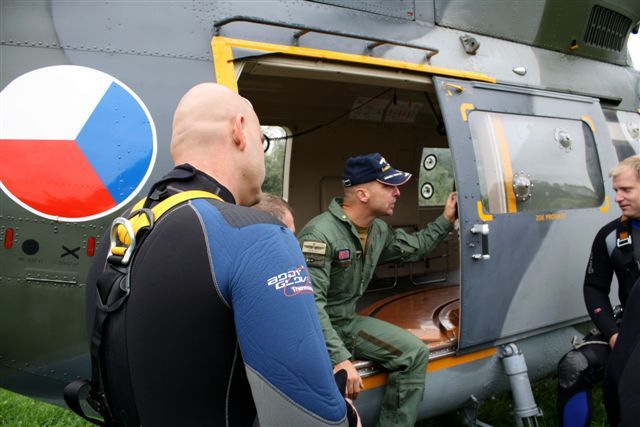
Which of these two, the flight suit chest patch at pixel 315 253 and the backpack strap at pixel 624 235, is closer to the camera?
the flight suit chest patch at pixel 315 253

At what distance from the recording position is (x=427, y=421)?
4.22m

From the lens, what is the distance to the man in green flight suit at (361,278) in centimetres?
277

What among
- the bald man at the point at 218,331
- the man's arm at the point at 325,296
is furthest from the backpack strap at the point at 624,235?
the bald man at the point at 218,331

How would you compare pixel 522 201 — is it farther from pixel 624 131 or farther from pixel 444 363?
pixel 624 131

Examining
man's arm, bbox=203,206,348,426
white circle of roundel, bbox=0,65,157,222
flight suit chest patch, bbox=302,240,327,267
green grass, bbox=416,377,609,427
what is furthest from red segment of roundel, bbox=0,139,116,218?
green grass, bbox=416,377,609,427

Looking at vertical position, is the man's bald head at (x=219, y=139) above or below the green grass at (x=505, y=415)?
above

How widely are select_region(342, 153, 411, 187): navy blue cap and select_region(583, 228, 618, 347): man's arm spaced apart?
51.8 inches

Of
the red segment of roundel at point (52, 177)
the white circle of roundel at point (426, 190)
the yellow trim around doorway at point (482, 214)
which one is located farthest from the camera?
the white circle of roundel at point (426, 190)

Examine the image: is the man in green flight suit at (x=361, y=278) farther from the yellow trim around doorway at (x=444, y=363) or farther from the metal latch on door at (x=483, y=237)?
the metal latch on door at (x=483, y=237)

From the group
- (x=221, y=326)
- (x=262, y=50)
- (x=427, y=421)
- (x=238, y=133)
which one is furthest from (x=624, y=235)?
(x=221, y=326)

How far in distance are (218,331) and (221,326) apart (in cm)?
1

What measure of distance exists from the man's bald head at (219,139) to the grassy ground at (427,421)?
3454 mm

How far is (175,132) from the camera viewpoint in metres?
1.35

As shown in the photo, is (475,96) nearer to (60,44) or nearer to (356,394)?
(356,394)
